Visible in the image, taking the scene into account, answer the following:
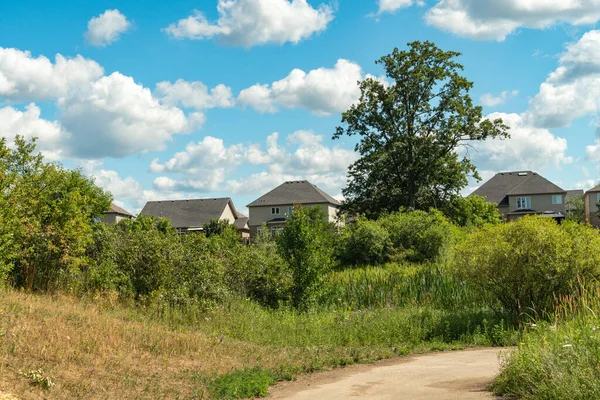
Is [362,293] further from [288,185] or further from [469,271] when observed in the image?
[288,185]

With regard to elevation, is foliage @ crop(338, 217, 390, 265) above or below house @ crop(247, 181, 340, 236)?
below

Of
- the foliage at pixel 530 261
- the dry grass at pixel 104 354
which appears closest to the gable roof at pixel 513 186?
the foliage at pixel 530 261

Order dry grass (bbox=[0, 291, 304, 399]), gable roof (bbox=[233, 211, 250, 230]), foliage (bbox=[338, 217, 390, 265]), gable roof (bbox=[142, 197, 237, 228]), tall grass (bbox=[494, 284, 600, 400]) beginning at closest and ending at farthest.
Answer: tall grass (bbox=[494, 284, 600, 400])
dry grass (bbox=[0, 291, 304, 399])
foliage (bbox=[338, 217, 390, 265])
gable roof (bbox=[142, 197, 237, 228])
gable roof (bbox=[233, 211, 250, 230])

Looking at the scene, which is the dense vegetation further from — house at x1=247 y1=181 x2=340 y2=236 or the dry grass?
house at x1=247 y1=181 x2=340 y2=236

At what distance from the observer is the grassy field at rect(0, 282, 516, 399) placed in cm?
1030

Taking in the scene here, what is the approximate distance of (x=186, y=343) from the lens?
13.5 metres

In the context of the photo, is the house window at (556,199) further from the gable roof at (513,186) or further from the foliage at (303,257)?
the foliage at (303,257)

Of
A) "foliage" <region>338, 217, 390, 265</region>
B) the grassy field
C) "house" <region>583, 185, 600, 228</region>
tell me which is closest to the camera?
the grassy field

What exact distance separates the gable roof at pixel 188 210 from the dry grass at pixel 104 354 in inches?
2531

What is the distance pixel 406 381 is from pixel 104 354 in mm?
5654

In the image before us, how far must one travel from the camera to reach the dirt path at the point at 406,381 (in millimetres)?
9656

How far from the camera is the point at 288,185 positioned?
3086 inches

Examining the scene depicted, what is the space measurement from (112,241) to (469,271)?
11412mm

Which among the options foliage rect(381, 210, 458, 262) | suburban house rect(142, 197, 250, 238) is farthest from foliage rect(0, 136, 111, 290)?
suburban house rect(142, 197, 250, 238)
